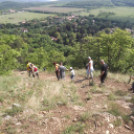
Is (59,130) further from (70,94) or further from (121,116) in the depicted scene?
(70,94)

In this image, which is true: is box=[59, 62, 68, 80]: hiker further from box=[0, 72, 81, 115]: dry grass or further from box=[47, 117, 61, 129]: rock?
box=[47, 117, 61, 129]: rock

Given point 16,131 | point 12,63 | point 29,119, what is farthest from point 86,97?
point 12,63

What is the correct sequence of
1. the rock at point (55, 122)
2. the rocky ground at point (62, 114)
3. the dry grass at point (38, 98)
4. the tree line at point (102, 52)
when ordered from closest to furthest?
the rocky ground at point (62, 114), the rock at point (55, 122), the dry grass at point (38, 98), the tree line at point (102, 52)

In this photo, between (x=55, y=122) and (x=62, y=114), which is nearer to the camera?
(x=55, y=122)

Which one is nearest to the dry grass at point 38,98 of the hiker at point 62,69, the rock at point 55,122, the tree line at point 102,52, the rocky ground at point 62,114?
the rocky ground at point 62,114

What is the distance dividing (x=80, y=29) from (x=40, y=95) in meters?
106

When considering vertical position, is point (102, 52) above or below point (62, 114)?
below

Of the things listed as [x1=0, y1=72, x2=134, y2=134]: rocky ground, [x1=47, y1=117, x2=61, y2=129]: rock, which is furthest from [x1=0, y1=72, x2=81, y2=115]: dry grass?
[x1=47, y1=117, x2=61, y2=129]: rock

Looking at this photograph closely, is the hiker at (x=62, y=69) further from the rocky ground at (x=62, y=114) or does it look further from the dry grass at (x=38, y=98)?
the rocky ground at (x=62, y=114)

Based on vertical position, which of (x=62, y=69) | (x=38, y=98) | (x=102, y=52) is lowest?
(x=102, y=52)

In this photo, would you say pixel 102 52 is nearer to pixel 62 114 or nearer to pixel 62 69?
pixel 62 69

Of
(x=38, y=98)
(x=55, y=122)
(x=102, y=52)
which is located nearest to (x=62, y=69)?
(x=38, y=98)

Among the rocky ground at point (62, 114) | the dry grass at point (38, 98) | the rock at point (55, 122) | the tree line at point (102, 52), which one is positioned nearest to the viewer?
the rocky ground at point (62, 114)

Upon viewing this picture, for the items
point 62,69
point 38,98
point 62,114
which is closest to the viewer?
point 62,114
